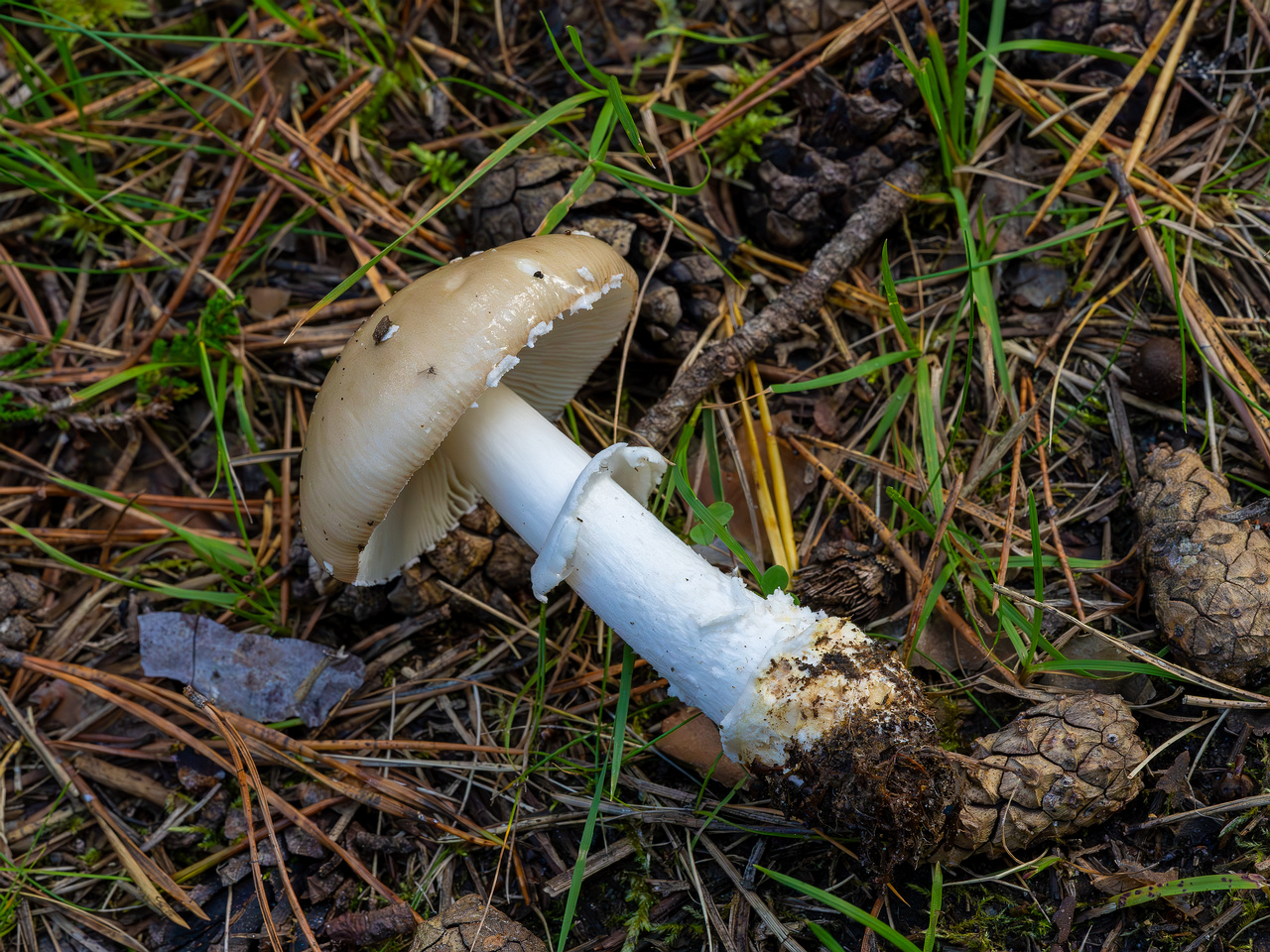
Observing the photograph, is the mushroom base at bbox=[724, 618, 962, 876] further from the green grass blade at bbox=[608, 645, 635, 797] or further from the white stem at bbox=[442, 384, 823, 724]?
the green grass blade at bbox=[608, 645, 635, 797]

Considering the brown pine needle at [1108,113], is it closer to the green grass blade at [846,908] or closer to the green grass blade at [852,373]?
the green grass blade at [852,373]

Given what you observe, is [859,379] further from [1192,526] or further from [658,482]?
[1192,526]

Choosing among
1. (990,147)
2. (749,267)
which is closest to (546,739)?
(749,267)

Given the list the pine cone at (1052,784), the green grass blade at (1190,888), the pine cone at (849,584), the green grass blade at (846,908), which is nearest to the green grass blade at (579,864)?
the green grass blade at (846,908)

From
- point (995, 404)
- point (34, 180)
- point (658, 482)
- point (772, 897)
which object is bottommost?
point (772, 897)

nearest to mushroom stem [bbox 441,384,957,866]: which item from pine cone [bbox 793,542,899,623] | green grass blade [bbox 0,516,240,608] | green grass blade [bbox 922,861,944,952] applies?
green grass blade [bbox 922,861,944,952]

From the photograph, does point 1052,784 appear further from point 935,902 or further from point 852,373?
point 852,373
